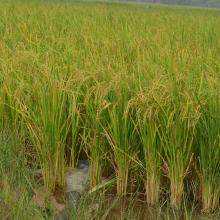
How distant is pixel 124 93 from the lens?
293 cm

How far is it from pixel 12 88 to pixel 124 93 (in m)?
0.87

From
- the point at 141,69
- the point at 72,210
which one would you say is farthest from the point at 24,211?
the point at 141,69

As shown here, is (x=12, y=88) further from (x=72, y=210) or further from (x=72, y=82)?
(x=72, y=210)

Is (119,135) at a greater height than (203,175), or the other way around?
(119,135)

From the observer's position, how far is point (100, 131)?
2893mm

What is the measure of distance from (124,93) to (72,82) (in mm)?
400

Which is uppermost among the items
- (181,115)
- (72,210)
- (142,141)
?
(181,115)

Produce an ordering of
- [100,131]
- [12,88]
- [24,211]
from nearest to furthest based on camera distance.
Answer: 1. [24,211]
2. [100,131]
3. [12,88]

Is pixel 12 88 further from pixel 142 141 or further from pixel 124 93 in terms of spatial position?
pixel 142 141

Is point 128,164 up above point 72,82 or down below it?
below

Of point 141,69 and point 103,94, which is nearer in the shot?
point 103,94

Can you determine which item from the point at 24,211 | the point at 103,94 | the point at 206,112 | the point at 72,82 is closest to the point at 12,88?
the point at 72,82

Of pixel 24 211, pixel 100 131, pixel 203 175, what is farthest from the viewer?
pixel 100 131

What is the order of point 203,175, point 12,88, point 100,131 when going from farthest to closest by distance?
1. point 12,88
2. point 100,131
3. point 203,175
